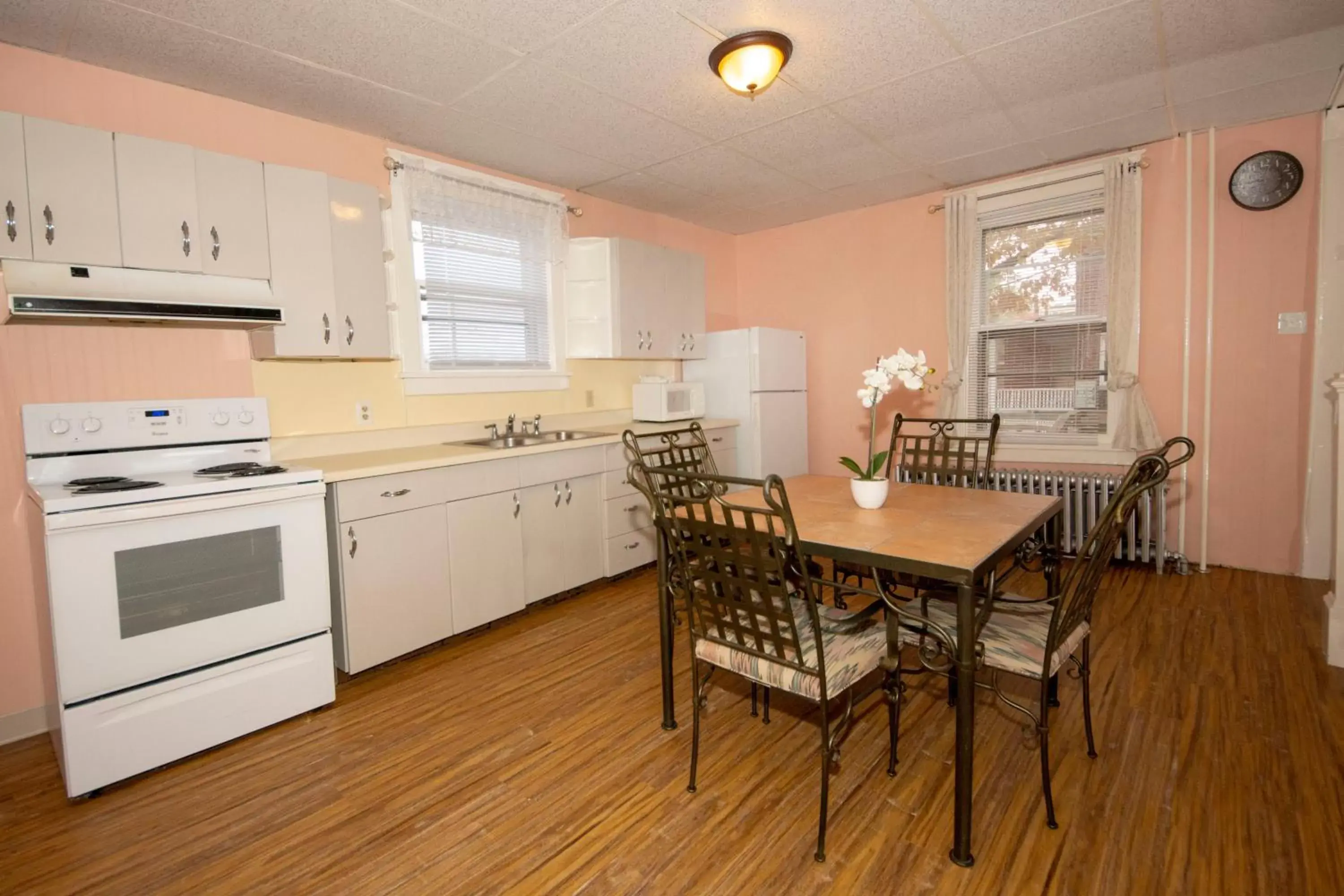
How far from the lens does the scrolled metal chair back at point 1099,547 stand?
1534mm

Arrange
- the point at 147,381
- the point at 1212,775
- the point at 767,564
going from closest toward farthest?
the point at 767,564 < the point at 1212,775 < the point at 147,381

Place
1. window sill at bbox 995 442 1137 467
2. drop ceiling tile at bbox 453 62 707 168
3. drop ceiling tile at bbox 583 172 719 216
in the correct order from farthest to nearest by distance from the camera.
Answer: drop ceiling tile at bbox 583 172 719 216 < window sill at bbox 995 442 1137 467 < drop ceiling tile at bbox 453 62 707 168

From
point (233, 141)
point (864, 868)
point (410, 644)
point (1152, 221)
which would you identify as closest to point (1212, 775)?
point (864, 868)

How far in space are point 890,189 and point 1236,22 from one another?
2096 mm

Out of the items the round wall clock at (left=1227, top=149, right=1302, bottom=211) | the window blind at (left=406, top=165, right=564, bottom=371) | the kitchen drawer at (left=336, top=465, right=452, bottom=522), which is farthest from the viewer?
the window blind at (left=406, top=165, right=564, bottom=371)

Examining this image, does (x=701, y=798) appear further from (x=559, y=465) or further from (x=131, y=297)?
(x=131, y=297)

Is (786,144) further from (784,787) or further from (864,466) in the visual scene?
(784,787)

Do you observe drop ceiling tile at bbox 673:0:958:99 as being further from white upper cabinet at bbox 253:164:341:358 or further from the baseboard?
the baseboard

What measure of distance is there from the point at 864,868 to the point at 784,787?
0.36 metres

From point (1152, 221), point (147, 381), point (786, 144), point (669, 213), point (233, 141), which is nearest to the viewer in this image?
point (147, 381)

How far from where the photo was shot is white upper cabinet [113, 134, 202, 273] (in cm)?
224

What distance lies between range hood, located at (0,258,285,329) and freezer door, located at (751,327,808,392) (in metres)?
3.01

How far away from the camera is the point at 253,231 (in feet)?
8.33

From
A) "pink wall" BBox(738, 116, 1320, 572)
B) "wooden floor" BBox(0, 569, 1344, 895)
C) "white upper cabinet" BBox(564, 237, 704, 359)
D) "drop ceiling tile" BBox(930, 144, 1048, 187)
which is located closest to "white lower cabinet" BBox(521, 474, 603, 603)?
"wooden floor" BBox(0, 569, 1344, 895)
